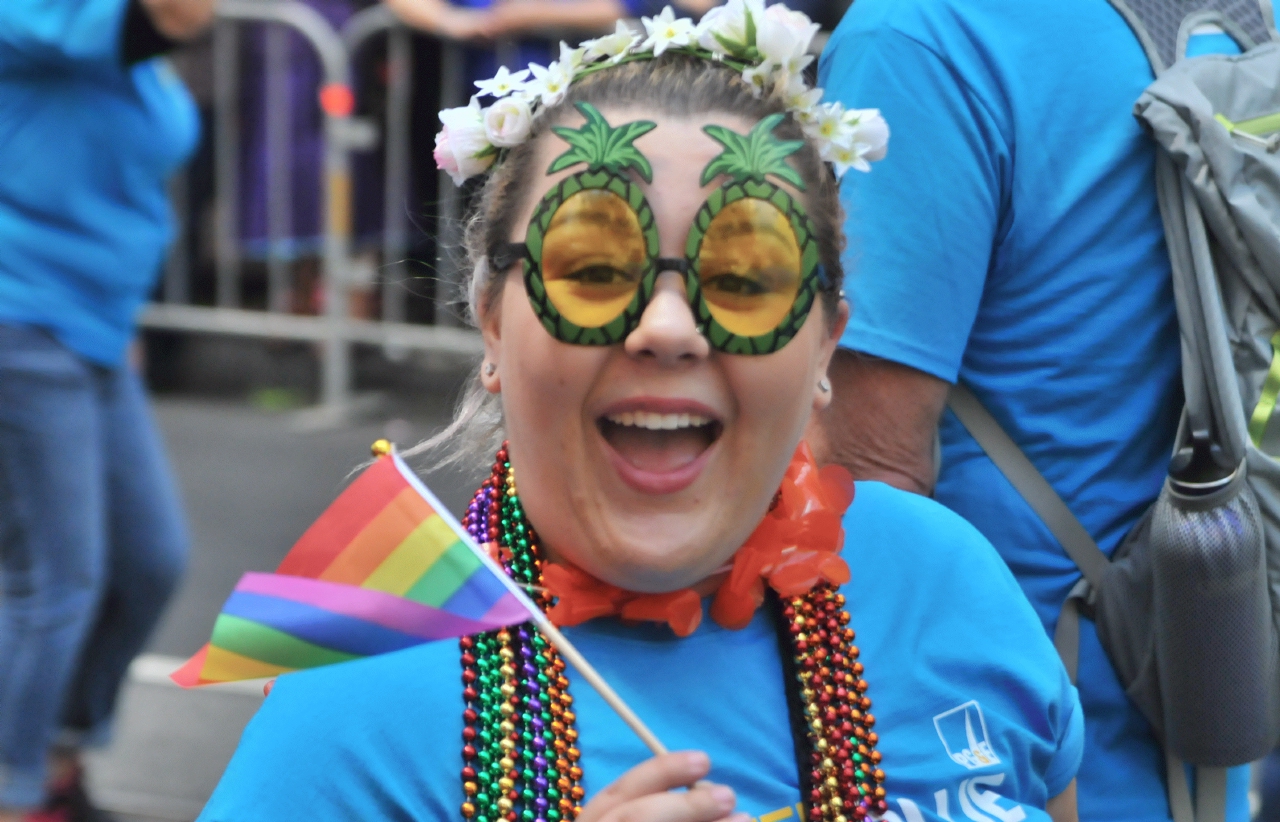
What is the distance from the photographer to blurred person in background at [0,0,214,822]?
9.88 ft

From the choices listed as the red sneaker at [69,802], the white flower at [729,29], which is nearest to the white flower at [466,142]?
the white flower at [729,29]

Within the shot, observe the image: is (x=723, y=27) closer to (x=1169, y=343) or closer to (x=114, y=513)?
(x=1169, y=343)

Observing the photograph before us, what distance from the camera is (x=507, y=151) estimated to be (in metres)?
1.60

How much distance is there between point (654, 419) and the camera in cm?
145

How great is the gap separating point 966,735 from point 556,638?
1.68 ft

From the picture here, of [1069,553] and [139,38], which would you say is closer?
[1069,553]

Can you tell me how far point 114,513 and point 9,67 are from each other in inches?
38.6

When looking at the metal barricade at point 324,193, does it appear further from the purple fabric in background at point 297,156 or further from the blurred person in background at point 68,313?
the blurred person in background at point 68,313

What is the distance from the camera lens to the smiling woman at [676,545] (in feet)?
4.66

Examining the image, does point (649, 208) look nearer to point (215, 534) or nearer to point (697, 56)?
point (697, 56)

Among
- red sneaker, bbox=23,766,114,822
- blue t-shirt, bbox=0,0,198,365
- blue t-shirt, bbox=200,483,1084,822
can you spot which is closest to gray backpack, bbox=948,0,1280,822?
blue t-shirt, bbox=200,483,1084,822

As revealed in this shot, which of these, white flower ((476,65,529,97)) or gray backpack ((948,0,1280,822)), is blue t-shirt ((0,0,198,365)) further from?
gray backpack ((948,0,1280,822))

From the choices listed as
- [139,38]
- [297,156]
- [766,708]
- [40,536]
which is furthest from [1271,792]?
[297,156]

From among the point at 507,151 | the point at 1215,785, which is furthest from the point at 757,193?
the point at 1215,785
